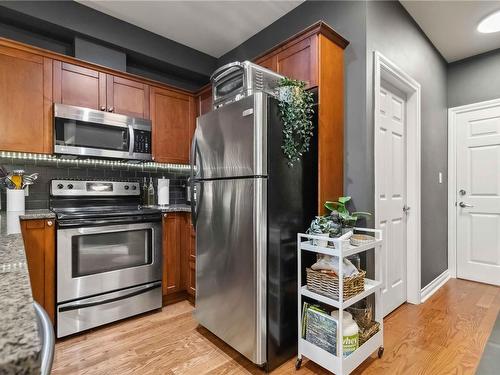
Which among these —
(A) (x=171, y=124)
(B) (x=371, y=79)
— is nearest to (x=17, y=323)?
(B) (x=371, y=79)

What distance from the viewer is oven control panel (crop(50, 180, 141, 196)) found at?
2.46 meters

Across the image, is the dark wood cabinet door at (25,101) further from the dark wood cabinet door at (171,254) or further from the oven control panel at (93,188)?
the dark wood cabinet door at (171,254)

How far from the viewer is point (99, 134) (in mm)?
2475

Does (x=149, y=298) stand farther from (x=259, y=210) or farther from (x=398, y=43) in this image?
(x=398, y=43)

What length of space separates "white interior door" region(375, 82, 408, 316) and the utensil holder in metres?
2.83

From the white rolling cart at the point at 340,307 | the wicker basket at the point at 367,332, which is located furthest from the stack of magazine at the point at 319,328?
the wicker basket at the point at 367,332

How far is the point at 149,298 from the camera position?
7.97 feet

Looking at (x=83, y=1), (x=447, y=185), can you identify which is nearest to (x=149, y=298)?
(x=83, y=1)

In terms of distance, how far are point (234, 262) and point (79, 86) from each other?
6.91ft

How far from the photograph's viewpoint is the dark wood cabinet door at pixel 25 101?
6.86 feet

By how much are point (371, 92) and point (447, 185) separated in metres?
2.19

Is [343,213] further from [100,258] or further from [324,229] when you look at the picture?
[100,258]

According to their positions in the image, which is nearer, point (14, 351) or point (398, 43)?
point (14, 351)

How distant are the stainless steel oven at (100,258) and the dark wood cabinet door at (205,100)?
130 centimetres
